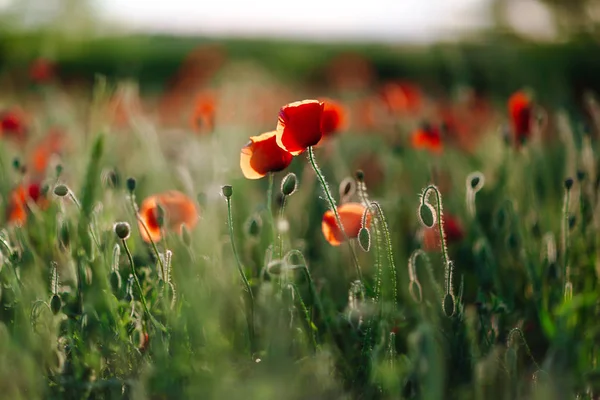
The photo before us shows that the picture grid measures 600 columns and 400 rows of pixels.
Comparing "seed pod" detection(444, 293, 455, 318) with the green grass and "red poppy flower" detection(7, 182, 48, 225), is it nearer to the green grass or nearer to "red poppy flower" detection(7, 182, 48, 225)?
the green grass

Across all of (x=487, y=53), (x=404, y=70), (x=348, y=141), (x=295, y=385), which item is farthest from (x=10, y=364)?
(x=404, y=70)

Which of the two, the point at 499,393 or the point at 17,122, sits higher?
the point at 17,122

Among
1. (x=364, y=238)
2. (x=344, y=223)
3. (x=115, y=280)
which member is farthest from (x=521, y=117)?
(x=115, y=280)

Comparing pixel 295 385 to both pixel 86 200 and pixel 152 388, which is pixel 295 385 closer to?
pixel 152 388

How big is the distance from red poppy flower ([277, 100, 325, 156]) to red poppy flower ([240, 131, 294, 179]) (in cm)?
11

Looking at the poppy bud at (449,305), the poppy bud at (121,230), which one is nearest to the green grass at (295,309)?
the poppy bud at (449,305)

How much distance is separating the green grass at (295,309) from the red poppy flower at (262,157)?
0.13 metres

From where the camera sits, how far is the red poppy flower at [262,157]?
5.16 feet

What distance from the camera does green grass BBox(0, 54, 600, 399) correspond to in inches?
49.8

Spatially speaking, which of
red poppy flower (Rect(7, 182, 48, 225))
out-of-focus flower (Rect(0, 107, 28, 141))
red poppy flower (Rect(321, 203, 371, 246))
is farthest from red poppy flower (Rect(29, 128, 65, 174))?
red poppy flower (Rect(321, 203, 371, 246))

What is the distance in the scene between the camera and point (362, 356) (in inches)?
56.7

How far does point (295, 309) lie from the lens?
1568 mm

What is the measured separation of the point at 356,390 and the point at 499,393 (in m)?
0.29

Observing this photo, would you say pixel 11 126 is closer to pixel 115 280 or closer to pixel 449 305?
pixel 115 280
